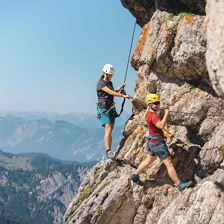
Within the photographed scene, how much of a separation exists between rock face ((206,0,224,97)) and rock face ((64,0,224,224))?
7.66 meters

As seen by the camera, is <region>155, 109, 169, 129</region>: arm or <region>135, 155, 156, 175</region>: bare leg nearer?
<region>155, 109, 169, 129</region>: arm

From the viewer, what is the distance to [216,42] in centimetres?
1018

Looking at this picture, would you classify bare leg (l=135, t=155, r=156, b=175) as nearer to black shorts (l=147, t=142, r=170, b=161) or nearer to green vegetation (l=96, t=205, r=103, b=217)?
black shorts (l=147, t=142, r=170, b=161)

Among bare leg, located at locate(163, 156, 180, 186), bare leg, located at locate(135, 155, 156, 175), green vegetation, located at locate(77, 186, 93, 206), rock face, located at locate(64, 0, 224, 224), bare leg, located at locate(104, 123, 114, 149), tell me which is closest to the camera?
rock face, located at locate(64, 0, 224, 224)

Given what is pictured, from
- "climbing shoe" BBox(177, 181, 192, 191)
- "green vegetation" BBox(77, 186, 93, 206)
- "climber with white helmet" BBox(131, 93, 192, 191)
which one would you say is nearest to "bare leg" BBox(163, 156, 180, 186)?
"climber with white helmet" BBox(131, 93, 192, 191)

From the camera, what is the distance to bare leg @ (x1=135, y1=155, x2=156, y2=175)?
19266mm

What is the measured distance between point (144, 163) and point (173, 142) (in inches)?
78.9

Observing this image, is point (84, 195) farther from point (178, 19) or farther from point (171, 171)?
point (178, 19)

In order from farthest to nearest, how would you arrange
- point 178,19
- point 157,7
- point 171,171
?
1. point 157,7
2. point 178,19
3. point 171,171

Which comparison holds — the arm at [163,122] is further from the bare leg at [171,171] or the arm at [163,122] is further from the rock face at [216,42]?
the rock face at [216,42]

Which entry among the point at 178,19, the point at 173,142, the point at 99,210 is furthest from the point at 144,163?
the point at 178,19

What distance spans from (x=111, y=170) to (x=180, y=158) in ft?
14.6

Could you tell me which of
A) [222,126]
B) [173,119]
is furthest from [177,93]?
[222,126]

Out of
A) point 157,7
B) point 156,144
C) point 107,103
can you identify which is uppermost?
point 157,7
